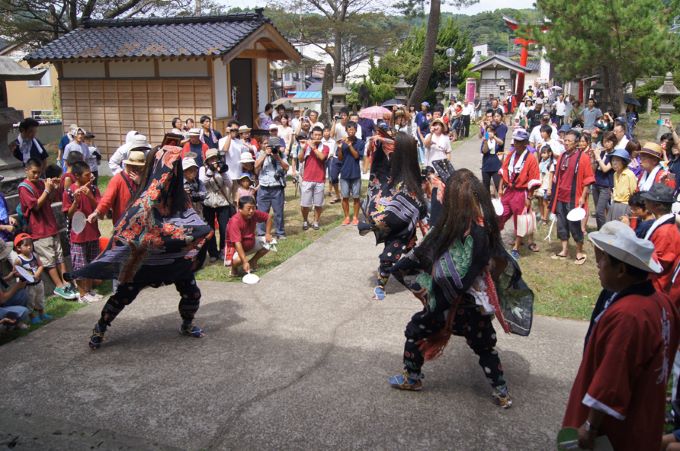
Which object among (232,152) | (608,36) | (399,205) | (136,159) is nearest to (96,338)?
(136,159)

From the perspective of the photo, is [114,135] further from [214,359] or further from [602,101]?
[602,101]

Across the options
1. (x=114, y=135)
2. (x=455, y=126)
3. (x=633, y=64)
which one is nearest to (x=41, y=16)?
(x=114, y=135)

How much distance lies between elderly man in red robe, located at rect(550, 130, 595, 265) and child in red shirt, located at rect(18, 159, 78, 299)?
19.7 ft

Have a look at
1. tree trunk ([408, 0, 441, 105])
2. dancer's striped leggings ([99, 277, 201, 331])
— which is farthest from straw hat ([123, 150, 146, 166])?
tree trunk ([408, 0, 441, 105])

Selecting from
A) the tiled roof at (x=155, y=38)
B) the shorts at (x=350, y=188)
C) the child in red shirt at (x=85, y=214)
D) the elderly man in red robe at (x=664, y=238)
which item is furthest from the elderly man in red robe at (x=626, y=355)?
the tiled roof at (x=155, y=38)

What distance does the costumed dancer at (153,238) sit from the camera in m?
4.81

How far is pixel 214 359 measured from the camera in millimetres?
5035

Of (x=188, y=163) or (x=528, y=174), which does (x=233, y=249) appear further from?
(x=528, y=174)

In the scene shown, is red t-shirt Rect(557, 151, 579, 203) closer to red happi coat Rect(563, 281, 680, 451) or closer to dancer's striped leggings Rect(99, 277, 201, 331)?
dancer's striped leggings Rect(99, 277, 201, 331)

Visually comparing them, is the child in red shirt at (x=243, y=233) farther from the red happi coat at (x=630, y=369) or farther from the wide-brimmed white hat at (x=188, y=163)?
the red happi coat at (x=630, y=369)

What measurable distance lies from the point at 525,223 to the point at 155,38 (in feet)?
33.7

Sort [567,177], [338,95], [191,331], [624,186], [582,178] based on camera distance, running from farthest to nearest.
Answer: [338,95] < [567,177] < [582,178] < [624,186] < [191,331]

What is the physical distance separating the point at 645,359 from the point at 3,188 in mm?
6813

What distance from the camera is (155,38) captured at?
14.5 meters
